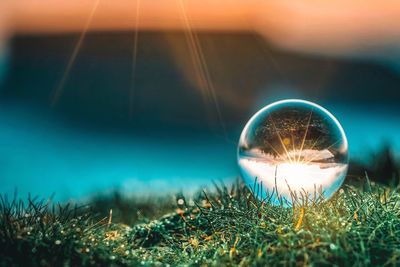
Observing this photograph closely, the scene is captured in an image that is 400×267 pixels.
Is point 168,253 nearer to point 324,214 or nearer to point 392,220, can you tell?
point 324,214

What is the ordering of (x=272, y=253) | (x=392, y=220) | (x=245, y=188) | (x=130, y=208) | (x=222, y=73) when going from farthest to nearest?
(x=222, y=73)
(x=130, y=208)
(x=245, y=188)
(x=392, y=220)
(x=272, y=253)

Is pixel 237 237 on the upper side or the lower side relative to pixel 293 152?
lower

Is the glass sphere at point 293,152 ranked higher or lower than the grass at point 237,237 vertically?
higher

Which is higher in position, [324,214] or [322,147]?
[322,147]

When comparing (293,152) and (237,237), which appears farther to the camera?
(293,152)

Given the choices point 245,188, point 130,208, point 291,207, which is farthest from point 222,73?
point 291,207
